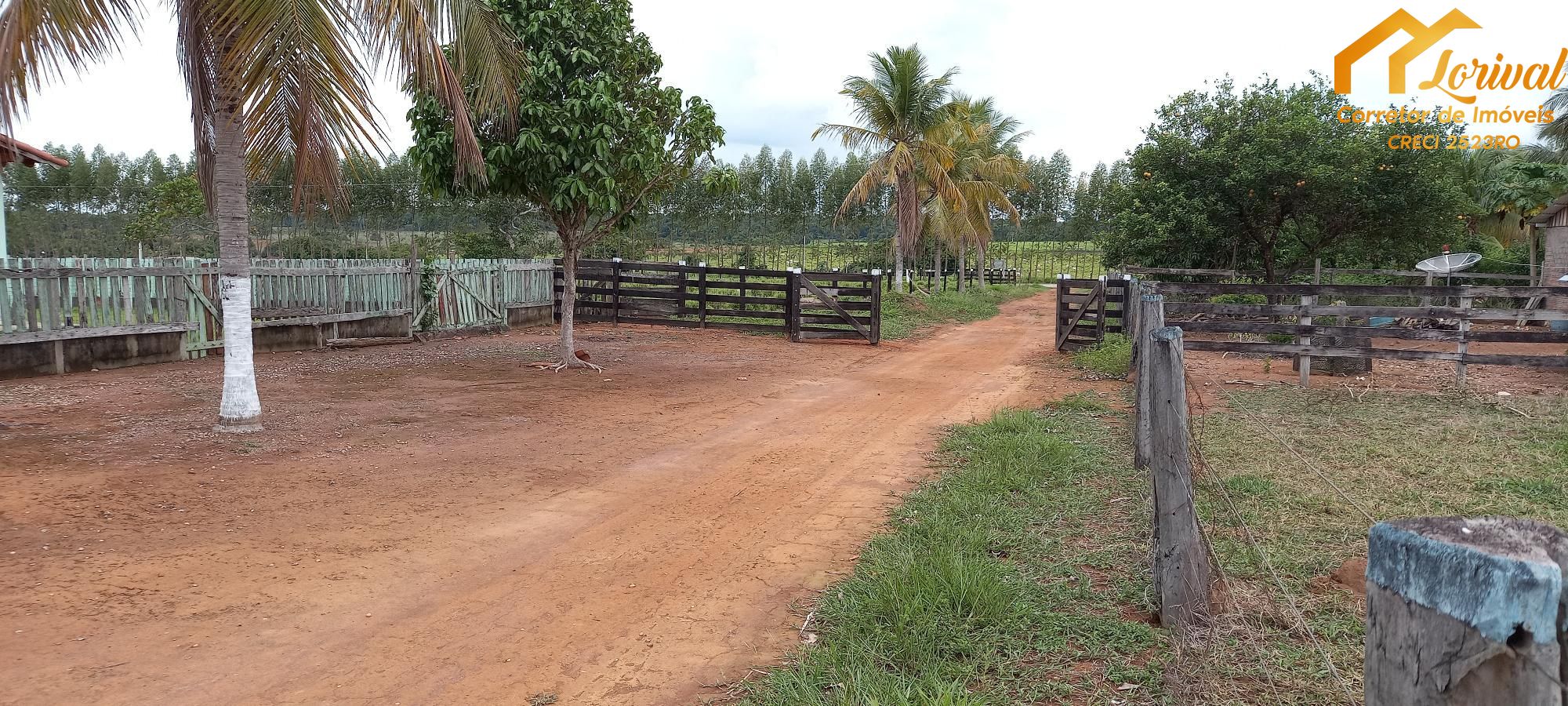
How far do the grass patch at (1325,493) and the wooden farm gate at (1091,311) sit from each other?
4.55 meters

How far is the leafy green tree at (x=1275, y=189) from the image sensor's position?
16.8 meters

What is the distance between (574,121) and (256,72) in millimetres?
4663

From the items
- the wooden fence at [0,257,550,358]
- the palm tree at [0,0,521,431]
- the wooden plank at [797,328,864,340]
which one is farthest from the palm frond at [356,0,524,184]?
the wooden plank at [797,328,864,340]

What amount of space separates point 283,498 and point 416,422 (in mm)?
2637

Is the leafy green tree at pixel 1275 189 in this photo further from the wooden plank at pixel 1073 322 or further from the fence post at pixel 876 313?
the fence post at pixel 876 313

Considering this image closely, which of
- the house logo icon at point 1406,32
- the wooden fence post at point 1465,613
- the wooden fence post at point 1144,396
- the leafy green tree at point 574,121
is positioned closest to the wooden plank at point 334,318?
the leafy green tree at point 574,121

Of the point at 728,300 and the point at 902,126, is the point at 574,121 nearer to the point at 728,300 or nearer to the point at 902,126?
the point at 728,300

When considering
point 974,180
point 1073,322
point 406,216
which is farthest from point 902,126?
point 406,216

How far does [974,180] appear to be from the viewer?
97.3ft

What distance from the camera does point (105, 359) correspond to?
37.5 feet

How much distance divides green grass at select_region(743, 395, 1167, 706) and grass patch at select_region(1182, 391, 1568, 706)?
16.1 inches

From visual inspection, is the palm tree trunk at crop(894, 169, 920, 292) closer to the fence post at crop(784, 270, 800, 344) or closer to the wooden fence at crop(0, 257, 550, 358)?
the fence post at crop(784, 270, 800, 344)

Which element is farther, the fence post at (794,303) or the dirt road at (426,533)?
the fence post at (794,303)

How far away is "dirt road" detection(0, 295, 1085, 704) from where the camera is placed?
3590mm
